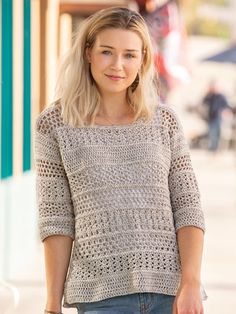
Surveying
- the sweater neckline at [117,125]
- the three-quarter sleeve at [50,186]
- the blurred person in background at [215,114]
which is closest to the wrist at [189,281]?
the three-quarter sleeve at [50,186]

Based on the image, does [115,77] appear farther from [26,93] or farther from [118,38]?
[26,93]

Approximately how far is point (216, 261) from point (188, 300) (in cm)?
758

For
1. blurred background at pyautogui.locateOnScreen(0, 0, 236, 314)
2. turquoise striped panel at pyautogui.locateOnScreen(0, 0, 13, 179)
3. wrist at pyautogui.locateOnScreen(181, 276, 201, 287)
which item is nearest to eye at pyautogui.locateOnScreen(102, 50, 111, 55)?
wrist at pyautogui.locateOnScreen(181, 276, 201, 287)

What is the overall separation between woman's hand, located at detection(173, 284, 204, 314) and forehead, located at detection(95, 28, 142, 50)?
72 centimetres

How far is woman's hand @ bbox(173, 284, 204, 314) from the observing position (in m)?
3.09

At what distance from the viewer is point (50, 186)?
3266 mm

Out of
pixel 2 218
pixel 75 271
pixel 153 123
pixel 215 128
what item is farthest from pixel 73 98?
pixel 215 128

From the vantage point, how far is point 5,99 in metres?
9.24

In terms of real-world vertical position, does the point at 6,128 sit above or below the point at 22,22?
below

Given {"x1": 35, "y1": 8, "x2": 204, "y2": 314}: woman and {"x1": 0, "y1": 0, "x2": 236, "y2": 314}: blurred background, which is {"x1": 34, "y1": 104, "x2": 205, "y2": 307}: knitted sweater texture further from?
{"x1": 0, "y1": 0, "x2": 236, "y2": 314}: blurred background

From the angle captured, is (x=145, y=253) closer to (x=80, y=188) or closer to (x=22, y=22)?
(x=80, y=188)

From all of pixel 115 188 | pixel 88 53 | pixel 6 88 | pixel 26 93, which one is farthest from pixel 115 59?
pixel 26 93

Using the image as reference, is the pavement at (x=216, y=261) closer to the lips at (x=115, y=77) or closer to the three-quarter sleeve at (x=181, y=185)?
the three-quarter sleeve at (x=181, y=185)

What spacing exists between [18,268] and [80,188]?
6.58 m
